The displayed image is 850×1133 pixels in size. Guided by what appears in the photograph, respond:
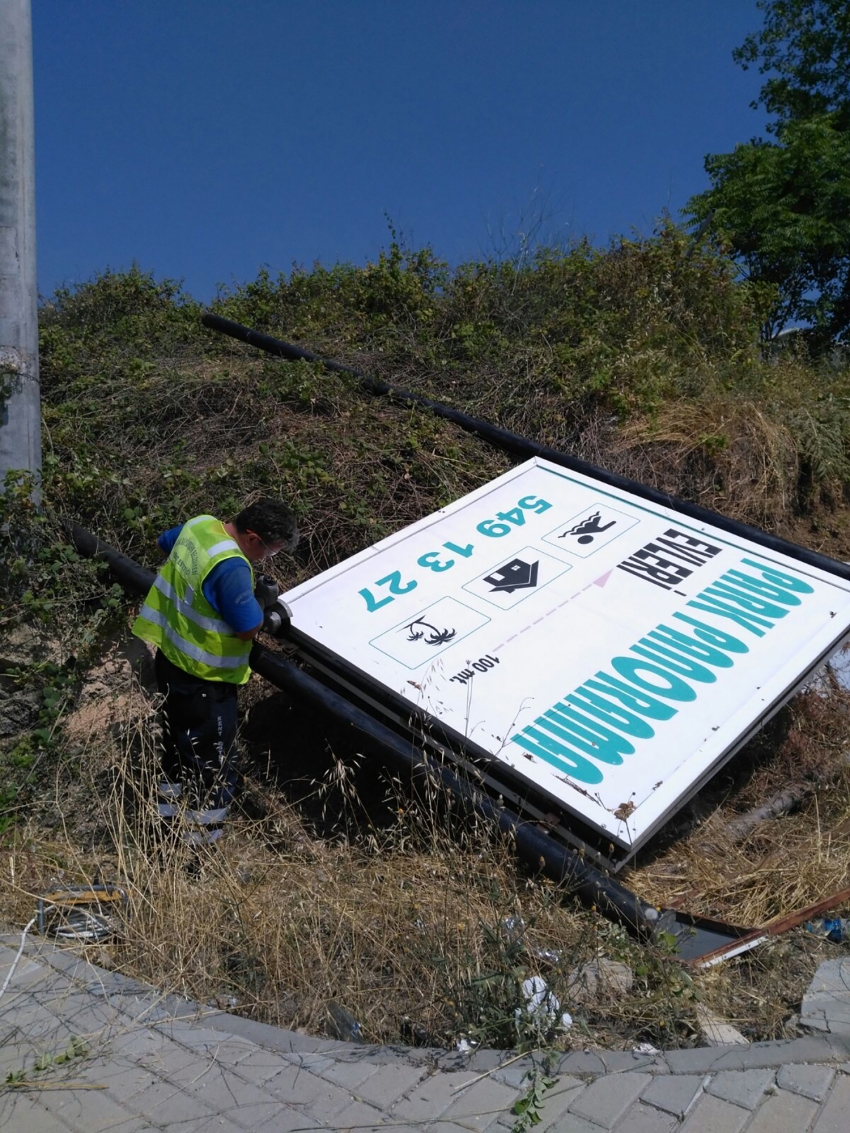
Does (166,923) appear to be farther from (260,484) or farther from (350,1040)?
(260,484)

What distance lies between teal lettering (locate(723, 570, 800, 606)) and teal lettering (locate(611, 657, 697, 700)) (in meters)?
0.90

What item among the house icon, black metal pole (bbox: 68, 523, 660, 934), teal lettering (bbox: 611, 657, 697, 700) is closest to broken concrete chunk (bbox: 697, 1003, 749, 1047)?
black metal pole (bbox: 68, 523, 660, 934)

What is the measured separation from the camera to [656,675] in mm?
4340

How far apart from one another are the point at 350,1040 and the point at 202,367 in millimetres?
5897

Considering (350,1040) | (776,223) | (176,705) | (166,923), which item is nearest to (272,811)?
(176,705)

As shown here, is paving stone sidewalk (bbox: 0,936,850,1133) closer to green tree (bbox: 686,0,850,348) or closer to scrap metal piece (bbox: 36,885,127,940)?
scrap metal piece (bbox: 36,885,127,940)

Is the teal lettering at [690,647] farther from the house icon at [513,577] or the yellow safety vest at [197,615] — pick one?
the yellow safety vest at [197,615]

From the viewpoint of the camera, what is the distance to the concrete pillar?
5.00m

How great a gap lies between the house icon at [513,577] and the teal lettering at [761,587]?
101 centimetres

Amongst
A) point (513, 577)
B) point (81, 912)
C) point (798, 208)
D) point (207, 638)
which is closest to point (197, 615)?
point (207, 638)

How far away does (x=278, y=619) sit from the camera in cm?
477

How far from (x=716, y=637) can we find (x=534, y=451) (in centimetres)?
216

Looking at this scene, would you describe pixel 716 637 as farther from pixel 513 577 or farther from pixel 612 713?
pixel 513 577

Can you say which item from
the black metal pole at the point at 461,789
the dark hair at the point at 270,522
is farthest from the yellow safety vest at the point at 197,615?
the black metal pole at the point at 461,789
